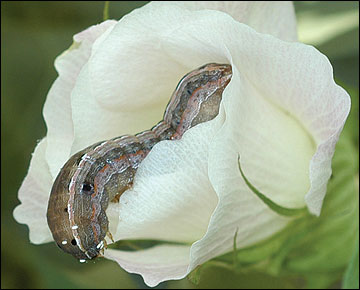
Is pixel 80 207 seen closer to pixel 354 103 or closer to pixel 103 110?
pixel 103 110

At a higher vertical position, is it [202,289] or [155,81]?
[155,81]

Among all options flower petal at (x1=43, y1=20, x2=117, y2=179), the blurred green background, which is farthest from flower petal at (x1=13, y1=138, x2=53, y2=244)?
the blurred green background

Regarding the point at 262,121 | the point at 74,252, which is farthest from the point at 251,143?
the point at 74,252

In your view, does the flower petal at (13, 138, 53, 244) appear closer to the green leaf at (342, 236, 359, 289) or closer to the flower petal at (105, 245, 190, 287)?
the flower petal at (105, 245, 190, 287)

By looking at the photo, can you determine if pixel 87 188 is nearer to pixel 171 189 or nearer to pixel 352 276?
pixel 171 189

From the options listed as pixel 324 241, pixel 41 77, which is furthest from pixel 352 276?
pixel 41 77

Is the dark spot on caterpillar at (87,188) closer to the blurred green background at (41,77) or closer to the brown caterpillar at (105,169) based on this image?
the brown caterpillar at (105,169)

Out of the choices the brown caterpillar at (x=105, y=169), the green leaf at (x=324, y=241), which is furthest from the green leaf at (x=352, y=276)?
the brown caterpillar at (x=105, y=169)
